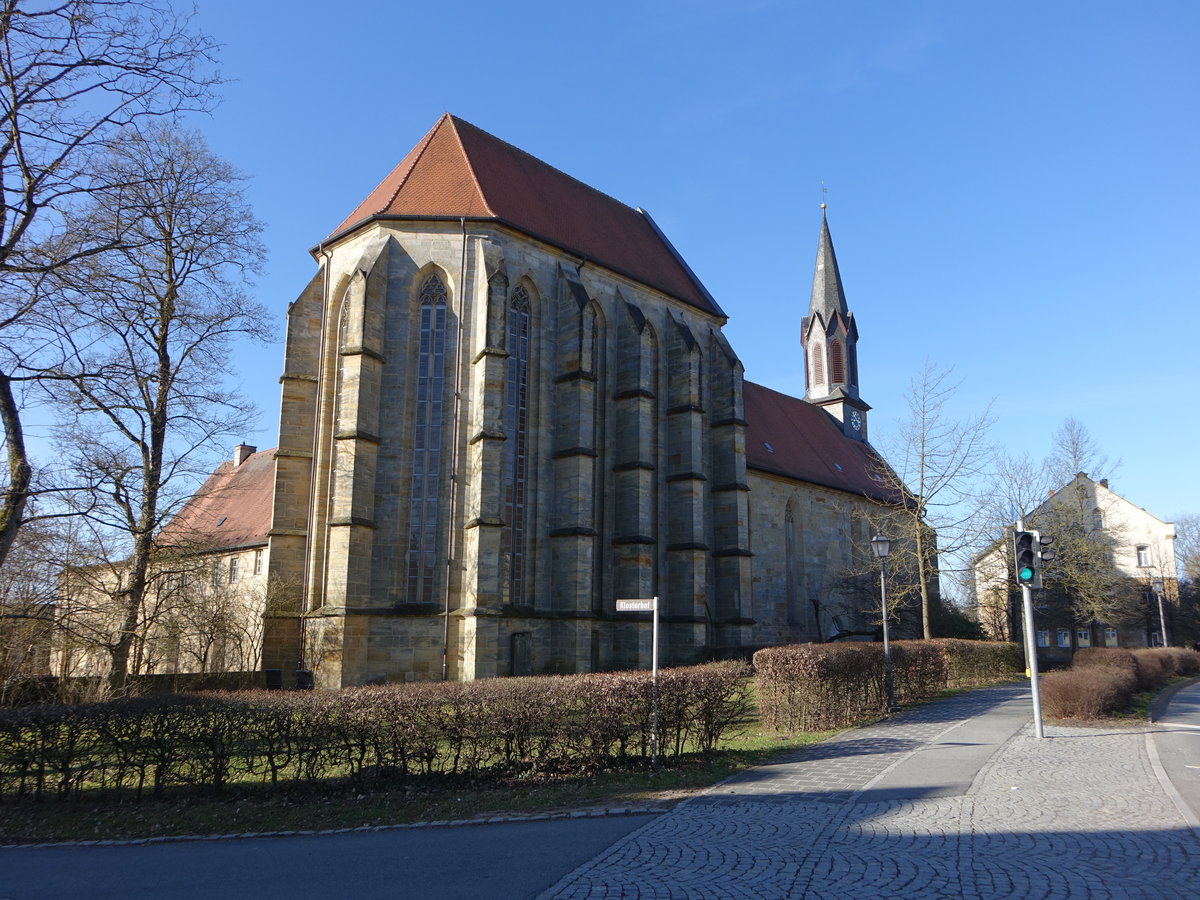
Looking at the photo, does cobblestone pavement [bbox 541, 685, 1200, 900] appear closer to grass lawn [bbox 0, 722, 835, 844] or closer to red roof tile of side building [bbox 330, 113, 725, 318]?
grass lawn [bbox 0, 722, 835, 844]

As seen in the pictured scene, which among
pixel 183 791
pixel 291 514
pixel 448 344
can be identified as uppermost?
pixel 448 344

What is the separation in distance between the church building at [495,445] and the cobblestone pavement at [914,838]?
11.2 metres

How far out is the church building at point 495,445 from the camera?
67.8 ft

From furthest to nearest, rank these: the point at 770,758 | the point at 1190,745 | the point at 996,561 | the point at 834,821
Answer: the point at 996,561, the point at 1190,745, the point at 770,758, the point at 834,821

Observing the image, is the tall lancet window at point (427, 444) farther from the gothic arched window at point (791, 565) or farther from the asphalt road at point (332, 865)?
the gothic arched window at point (791, 565)

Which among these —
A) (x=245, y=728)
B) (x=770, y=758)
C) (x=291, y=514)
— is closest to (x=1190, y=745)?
(x=770, y=758)

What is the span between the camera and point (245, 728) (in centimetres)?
1030

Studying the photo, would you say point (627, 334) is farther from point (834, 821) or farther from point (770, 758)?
point (834, 821)

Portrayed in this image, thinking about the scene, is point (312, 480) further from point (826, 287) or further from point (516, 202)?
point (826, 287)

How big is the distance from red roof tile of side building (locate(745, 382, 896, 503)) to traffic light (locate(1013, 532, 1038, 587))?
19.3 m

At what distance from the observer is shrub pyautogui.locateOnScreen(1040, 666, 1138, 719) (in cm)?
1537

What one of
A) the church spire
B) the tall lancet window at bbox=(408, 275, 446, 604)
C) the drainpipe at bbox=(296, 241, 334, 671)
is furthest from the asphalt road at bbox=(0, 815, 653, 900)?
the church spire

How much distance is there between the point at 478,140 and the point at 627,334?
25.2 feet

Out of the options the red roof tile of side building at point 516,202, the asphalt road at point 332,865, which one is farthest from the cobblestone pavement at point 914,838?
the red roof tile of side building at point 516,202
